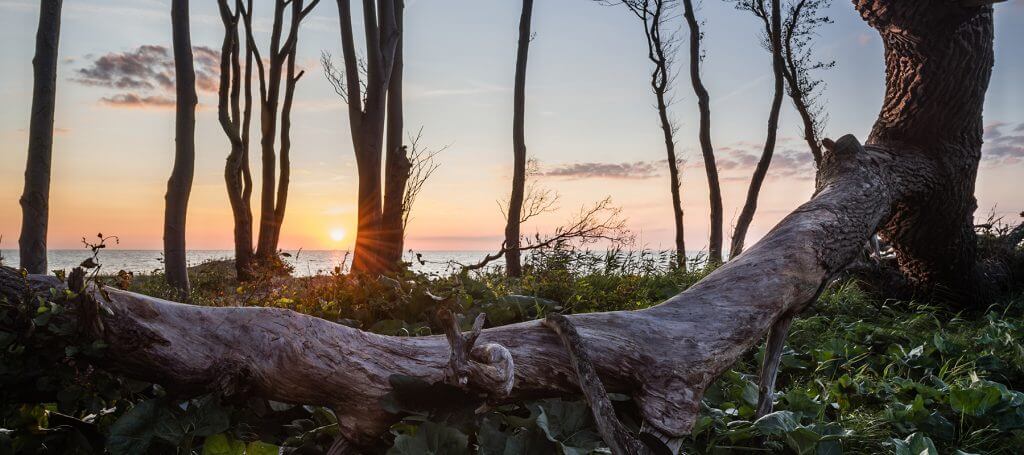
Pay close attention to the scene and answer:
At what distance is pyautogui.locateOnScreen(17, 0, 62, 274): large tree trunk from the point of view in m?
6.41

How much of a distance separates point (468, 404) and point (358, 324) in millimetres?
1702

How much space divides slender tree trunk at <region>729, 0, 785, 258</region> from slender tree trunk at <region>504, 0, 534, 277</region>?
5244 mm

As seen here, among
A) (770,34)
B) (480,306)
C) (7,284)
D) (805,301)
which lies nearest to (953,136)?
(805,301)

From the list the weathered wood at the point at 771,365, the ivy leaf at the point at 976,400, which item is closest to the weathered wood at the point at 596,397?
the weathered wood at the point at 771,365

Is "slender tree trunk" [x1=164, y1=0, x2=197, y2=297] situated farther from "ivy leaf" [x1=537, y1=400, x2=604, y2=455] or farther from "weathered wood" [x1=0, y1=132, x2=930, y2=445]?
"ivy leaf" [x1=537, y1=400, x2=604, y2=455]

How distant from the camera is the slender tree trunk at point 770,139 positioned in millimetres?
13422

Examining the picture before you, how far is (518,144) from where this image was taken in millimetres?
11727

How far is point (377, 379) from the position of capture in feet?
6.82

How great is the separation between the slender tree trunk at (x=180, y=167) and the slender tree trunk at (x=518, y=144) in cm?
558

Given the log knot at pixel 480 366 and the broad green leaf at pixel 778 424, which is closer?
the log knot at pixel 480 366

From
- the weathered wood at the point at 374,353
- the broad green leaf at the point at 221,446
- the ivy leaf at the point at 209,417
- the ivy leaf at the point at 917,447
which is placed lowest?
the ivy leaf at the point at 917,447

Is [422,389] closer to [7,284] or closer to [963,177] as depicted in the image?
[7,284]

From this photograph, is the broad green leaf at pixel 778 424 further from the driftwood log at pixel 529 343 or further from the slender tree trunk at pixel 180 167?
the slender tree trunk at pixel 180 167

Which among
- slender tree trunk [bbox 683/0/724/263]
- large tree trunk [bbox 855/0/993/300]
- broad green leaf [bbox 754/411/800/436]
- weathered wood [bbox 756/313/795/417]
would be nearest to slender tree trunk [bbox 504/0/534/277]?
slender tree trunk [bbox 683/0/724/263]
